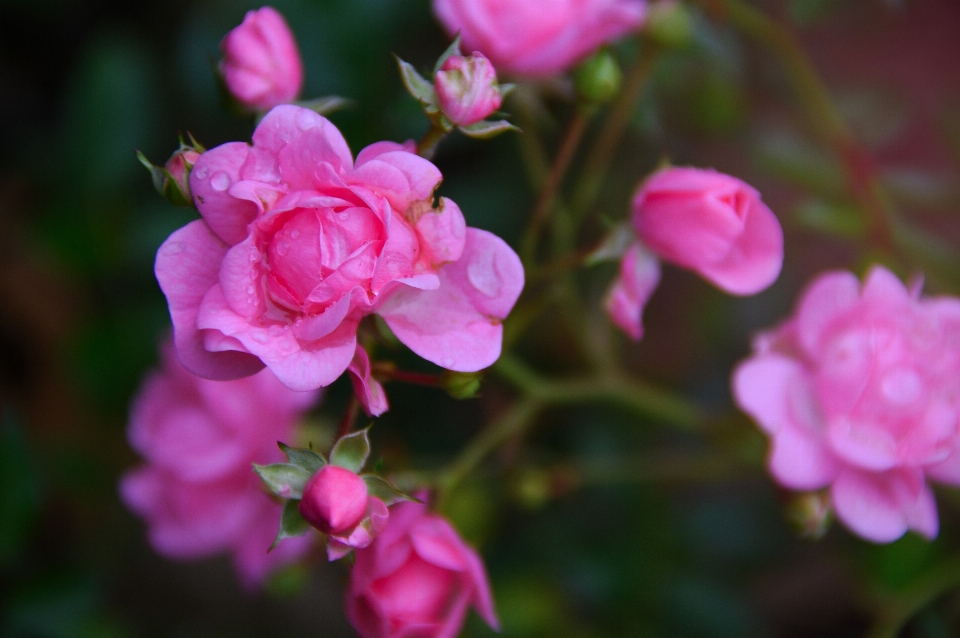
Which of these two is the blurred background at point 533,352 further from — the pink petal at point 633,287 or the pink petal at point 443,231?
the pink petal at point 443,231

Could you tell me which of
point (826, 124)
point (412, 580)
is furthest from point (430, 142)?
point (826, 124)

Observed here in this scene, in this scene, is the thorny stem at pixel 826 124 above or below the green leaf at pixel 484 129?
below

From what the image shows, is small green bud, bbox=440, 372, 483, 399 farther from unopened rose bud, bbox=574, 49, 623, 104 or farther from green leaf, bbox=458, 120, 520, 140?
unopened rose bud, bbox=574, 49, 623, 104

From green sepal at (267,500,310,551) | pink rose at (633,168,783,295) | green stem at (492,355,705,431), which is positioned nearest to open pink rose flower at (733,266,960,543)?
pink rose at (633,168,783,295)

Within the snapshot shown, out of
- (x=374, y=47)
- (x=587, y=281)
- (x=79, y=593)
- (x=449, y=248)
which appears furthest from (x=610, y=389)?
(x=79, y=593)

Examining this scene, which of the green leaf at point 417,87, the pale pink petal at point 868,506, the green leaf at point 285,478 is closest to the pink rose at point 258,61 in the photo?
the green leaf at point 417,87

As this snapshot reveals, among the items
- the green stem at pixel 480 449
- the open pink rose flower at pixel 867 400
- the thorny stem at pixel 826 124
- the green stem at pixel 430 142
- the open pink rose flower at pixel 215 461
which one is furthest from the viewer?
the thorny stem at pixel 826 124
